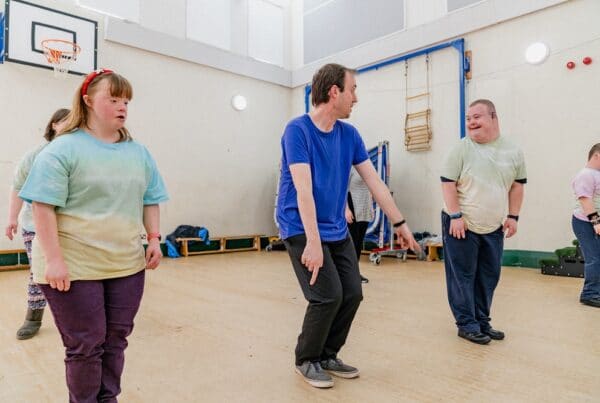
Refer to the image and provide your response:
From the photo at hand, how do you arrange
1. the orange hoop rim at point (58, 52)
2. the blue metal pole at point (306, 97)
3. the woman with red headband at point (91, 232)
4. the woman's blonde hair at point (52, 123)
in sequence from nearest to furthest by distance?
1. the woman with red headband at point (91, 232)
2. the woman's blonde hair at point (52, 123)
3. the orange hoop rim at point (58, 52)
4. the blue metal pole at point (306, 97)

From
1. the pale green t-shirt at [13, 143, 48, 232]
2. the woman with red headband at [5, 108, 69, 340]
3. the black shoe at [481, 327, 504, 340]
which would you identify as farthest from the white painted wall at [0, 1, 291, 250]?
the black shoe at [481, 327, 504, 340]

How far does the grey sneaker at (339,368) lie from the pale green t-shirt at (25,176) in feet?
5.12

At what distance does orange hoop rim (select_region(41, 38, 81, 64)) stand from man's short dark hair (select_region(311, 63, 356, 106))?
502 cm

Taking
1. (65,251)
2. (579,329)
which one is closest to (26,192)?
(65,251)

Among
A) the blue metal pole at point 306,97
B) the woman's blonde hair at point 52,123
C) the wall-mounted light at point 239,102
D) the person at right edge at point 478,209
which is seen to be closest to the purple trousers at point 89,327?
the woman's blonde hair at point 52,123

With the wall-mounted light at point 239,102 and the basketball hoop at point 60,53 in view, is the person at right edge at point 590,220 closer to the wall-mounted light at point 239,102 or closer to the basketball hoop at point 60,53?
the wall-mounted light at point 239,102

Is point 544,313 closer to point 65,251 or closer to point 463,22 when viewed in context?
point 65,251

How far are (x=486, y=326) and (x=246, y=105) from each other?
20.6 feet

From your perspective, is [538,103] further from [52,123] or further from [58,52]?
[58,52]

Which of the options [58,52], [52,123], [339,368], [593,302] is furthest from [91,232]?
[58,52]

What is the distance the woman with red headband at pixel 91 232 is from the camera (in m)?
1.27

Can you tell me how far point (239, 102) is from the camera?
7.82 meters

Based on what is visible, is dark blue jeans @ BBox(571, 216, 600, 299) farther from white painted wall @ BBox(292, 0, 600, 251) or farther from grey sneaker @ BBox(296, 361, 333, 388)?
grey sneaker @ BBox(296, 361, 333, 388)

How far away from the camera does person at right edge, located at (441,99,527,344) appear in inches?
96.5
